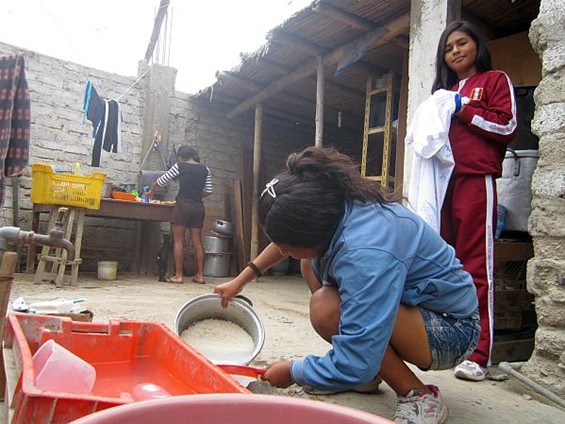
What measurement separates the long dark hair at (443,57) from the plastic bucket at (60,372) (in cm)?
193

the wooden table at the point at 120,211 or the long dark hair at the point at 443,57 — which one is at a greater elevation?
→ the long dark hair at the point at 443,57

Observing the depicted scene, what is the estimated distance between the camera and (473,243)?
1.94 m

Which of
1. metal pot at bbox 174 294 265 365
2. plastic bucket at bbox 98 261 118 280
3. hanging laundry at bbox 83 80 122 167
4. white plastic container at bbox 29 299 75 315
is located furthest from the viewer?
hanging laundry at bbox 83 80 122 167

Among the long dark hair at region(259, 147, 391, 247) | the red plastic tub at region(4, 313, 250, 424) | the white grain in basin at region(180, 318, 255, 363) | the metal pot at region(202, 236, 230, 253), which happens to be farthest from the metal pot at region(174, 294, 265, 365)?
the metal pot at region(202, 236, 230, 253)

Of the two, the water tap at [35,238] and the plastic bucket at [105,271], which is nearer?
the water tap at [35,238]

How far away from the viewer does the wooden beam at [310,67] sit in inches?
138

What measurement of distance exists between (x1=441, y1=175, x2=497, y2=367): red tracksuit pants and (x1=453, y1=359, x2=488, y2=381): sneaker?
3 cm

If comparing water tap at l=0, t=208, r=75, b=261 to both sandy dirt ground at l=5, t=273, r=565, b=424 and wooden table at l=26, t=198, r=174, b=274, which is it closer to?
sandy dirt ground at l=5, t=273, r=565, b=424

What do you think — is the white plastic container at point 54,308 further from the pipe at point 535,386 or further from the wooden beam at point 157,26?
the wooden beam at point 157,26

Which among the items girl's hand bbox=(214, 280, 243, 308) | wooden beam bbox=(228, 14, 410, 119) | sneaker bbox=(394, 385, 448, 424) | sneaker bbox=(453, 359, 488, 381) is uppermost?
wooden beam bbox=(228, 14, 410, 119)

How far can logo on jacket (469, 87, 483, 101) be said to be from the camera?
201 centimetres

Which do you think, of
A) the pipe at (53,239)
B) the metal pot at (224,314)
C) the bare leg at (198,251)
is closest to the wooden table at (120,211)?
the bare leg at (198,251)

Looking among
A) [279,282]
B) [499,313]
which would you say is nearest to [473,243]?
[499,313]

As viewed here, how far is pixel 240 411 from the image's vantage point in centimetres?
57
